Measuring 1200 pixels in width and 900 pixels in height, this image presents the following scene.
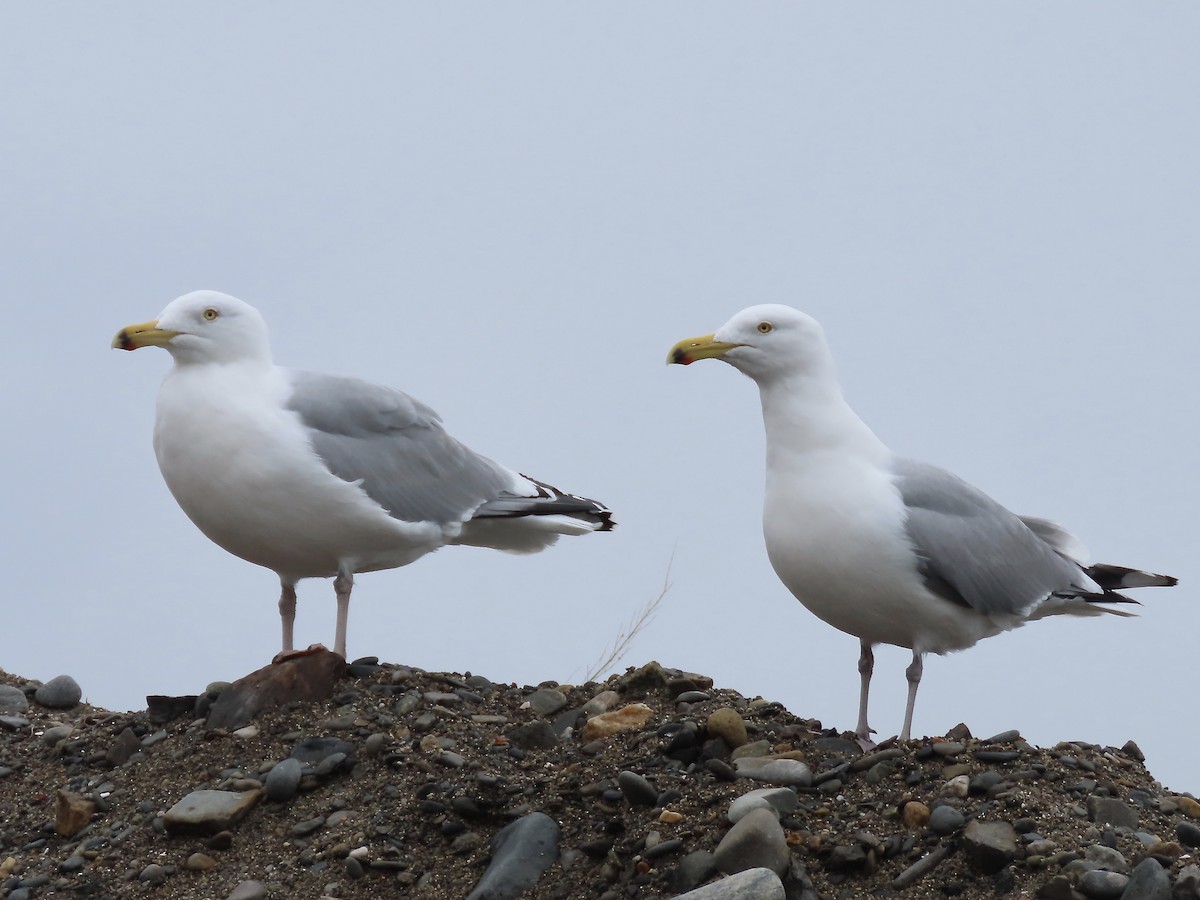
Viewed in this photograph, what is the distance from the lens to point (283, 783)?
9008 millimetres

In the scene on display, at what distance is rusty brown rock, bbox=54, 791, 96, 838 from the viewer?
9336 mm

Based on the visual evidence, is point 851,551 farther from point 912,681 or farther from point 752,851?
point 752,851

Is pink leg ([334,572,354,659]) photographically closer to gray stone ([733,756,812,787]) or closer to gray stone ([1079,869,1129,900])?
gray stone ([733,756,812,787])

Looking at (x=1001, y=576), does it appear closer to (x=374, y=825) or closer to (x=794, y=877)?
(x=794, y=877)

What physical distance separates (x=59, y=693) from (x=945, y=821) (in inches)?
268

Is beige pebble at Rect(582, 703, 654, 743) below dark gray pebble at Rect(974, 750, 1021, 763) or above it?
below

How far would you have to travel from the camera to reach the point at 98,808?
31.0 feet

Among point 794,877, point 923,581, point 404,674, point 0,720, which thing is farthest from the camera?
point 0,720

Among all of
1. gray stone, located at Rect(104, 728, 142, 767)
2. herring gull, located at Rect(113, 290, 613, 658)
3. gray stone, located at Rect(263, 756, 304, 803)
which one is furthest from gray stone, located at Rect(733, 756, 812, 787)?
gray stone, located at Rect(104, 728, 142, 767)

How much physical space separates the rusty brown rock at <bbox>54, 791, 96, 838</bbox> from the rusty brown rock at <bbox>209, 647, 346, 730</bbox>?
92 cm

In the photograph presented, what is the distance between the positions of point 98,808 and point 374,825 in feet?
6.29

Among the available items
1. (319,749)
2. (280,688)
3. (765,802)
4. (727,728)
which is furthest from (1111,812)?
(280,688)

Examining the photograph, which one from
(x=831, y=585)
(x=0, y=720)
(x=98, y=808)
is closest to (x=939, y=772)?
(x=831, y=585)

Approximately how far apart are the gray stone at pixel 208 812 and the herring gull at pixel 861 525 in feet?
10.9
